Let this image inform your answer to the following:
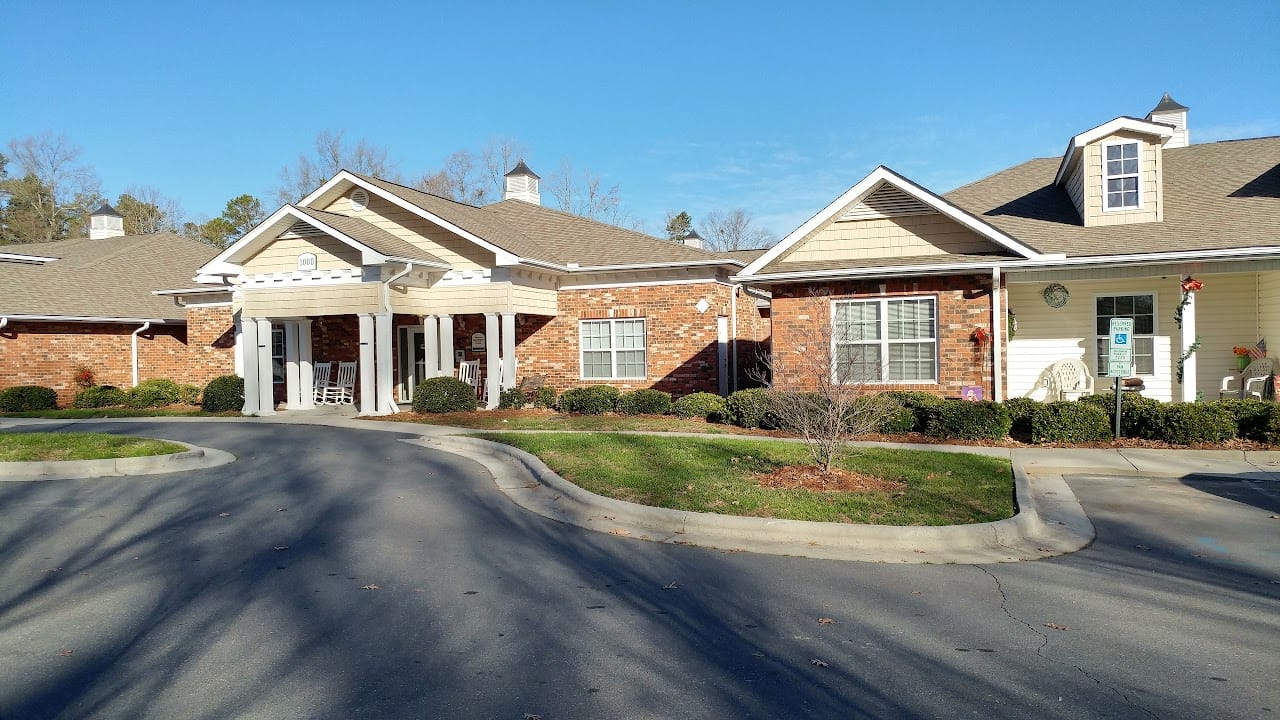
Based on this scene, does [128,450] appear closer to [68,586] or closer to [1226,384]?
[68,586]

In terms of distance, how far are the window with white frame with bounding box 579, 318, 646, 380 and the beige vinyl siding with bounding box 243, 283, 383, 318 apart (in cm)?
507

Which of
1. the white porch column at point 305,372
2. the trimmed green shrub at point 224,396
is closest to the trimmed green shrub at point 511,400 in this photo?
the white porch column at point 305,372

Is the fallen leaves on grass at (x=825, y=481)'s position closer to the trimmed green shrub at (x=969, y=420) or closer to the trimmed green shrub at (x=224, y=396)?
the trimmed green shrub at (x=969, y=420)

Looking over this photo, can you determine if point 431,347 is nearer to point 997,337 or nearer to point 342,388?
point 342,388

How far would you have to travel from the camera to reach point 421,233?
21.3 meters

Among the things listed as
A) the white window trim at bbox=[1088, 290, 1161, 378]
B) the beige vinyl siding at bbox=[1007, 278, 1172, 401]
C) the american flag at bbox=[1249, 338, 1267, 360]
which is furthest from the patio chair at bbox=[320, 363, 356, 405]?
the american flag at bbox=[1249, 338, 1267, 360]

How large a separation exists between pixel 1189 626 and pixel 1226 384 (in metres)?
12.8

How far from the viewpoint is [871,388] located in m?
16.5

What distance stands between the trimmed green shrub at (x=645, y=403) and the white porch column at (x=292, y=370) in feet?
29.1

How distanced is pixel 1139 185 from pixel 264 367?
1923 cm

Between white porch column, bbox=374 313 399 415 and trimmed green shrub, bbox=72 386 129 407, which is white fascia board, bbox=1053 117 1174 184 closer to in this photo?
white porch column, bbox=374 313 399 415

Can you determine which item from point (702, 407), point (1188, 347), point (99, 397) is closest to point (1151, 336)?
point (1188, 347)

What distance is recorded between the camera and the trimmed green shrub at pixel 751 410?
16078mm

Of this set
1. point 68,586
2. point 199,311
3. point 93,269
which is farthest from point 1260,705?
point 93,269
